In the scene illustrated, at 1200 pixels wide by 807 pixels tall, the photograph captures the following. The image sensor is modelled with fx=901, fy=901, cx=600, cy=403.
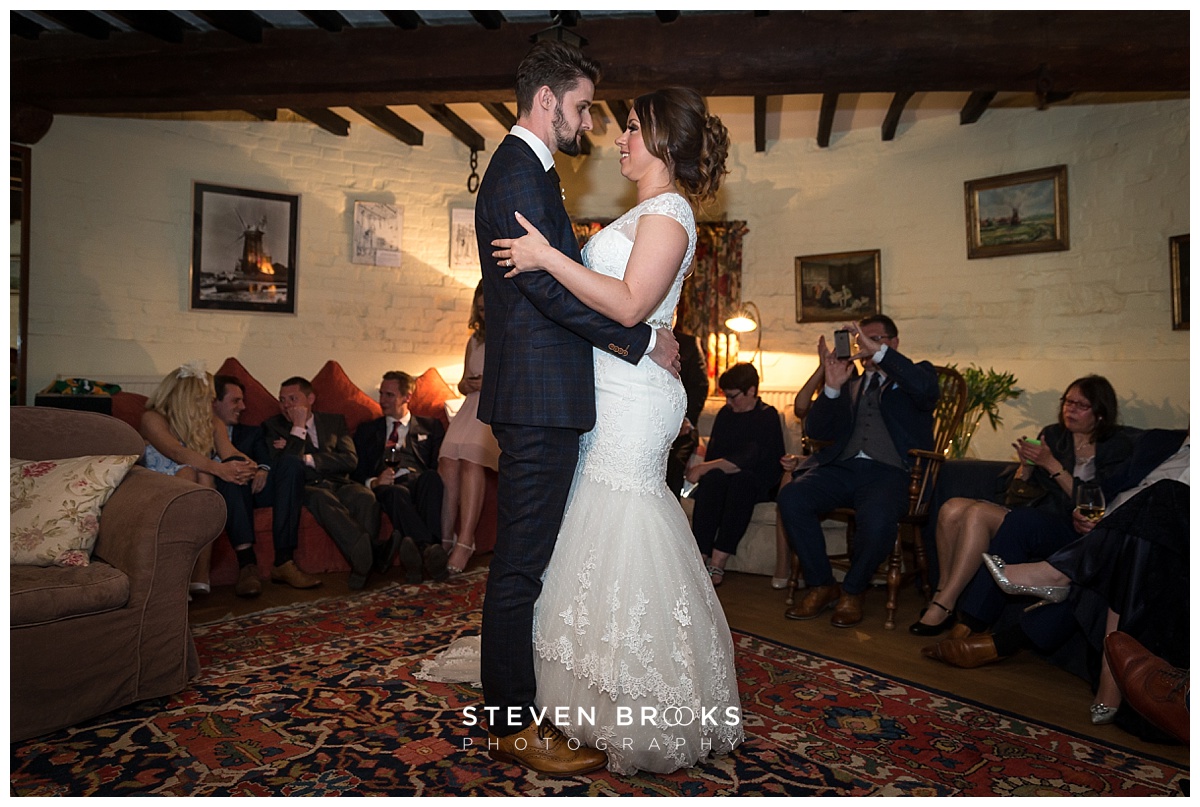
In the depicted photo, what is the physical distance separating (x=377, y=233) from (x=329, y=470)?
270 centimetres

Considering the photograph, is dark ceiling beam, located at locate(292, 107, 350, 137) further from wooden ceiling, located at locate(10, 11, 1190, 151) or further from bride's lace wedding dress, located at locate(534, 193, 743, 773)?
bride's lace wedding dress, located at locate(534, 193, 743, 773)

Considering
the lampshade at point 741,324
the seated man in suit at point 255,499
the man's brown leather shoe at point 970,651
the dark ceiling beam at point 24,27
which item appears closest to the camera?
the man's brown leather shoe at point 970,651

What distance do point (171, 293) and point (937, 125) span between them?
5.63 metres

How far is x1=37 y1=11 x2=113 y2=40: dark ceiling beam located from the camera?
488 cm

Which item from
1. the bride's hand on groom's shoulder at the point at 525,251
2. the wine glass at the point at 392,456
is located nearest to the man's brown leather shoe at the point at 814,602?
the wine glass at the point at 392,456

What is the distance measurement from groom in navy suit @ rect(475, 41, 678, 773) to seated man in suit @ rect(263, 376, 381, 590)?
2366 millimetres

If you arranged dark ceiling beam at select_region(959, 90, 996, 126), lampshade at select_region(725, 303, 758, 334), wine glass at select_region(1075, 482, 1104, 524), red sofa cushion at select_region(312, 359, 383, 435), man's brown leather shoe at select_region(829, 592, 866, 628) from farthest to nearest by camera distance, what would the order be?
lampshade at select_region(725, 303, 758, 334) < dark ceiling beam at select_region(959, 90, 996, 126) < red sofa cushion at select_region(312, 359, 383, 435) < man's brown leather shoe at select_region(829, 592, 866, 628) < wine glass at select_region(1075, 482, 1104, 524)

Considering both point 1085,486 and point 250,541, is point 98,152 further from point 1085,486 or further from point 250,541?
point 1085,486

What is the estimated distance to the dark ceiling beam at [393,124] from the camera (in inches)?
245

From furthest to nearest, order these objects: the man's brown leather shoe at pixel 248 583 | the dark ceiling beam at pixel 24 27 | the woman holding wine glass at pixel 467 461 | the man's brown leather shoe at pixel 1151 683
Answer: the dark ceiling beam at pixel 24 27, the woman holding wine glass at pixel 467 461, the man's brown leather shoe at pixel 248 583, the man's brown leather shoe at pixel 1151 683

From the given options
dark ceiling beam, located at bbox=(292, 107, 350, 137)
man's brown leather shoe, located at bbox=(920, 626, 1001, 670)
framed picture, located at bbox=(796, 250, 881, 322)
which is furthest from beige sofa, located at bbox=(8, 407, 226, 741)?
framed picture, located at bbox=(796, 250, 881, 322)

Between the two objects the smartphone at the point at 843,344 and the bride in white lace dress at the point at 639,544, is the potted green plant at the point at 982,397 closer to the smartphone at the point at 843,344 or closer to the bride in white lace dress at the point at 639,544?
the smartphone at the point at 843,344

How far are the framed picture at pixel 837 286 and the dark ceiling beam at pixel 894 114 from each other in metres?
0.88

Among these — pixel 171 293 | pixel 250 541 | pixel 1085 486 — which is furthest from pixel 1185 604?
pixel 171 293
